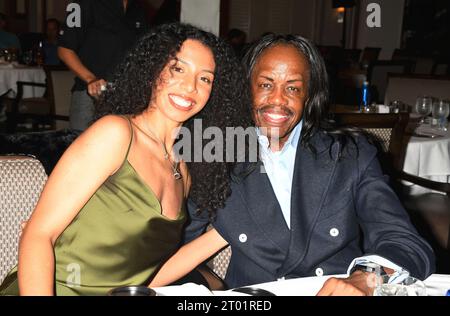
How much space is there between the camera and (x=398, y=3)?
12.4 m

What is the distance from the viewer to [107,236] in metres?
1.60

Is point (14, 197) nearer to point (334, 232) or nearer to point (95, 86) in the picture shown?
point (334, 232)

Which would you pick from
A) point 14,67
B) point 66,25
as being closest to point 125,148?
point 66,25

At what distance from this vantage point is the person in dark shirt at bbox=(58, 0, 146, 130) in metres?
3.63

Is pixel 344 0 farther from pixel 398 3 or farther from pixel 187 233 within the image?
pixel 187 233

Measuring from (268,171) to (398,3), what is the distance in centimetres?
1159

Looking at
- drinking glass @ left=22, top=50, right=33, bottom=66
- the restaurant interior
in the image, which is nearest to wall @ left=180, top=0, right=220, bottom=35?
the restaurant interior

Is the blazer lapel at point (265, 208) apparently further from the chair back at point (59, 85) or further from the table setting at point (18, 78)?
the table setting at point (18, 78)

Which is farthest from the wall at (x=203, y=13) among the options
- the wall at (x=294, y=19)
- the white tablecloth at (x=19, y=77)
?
the wall at (x=294, y=19)

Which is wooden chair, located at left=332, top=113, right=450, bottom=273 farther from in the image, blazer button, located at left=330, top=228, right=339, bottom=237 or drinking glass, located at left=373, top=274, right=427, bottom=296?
drinking glass, located at left=373, top=274, right=427, bottom=296

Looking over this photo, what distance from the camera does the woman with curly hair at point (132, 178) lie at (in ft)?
4.93

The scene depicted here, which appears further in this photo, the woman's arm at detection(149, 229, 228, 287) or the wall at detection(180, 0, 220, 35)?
the wall at detection(180, 0, 220, 35)

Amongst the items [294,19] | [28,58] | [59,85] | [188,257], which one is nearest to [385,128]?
[188,257]

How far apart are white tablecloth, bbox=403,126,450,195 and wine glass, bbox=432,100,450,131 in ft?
1.30
